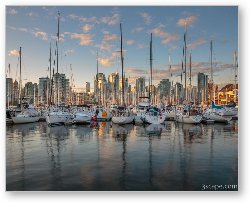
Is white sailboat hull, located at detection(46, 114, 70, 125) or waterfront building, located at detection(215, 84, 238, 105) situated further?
white sailboat hull, located at detection(46, 114, 70, 125)

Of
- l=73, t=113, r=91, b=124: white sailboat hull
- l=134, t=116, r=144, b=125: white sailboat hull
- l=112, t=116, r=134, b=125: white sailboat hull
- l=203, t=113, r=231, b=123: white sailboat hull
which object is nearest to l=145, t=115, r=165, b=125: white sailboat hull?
l=134, t=116, r=144, b=125: white sailboat hull

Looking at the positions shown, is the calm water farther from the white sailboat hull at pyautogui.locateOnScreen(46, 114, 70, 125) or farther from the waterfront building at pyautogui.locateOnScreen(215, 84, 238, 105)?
the white sailboat hull at pyautogui.locateOnScreen(46, 114, 70, 125)

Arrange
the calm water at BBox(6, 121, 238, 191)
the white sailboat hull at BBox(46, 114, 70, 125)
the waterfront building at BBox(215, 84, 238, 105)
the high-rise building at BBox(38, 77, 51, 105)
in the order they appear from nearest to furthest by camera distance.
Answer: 1. the calm water at BBox(6, 121, 238, 191)
2. the waterfront building at BBox(215, 84, 238, 105)
3. the high-rise building at BBox(38, 77, 51, 105)
4. the white sailboat hull at BBox(46, 114, 70, 125)

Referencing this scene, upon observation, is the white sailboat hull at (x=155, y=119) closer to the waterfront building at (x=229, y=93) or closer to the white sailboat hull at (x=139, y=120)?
the white sailboat hull at (x=139, y=120)

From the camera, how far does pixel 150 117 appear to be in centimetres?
2619

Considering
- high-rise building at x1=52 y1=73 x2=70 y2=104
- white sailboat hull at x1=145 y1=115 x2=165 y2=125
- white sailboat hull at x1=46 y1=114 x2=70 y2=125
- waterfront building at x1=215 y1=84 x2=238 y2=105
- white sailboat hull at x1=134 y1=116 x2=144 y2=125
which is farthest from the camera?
high-rise building at x1=52 y1=73 x2=70 y2=104

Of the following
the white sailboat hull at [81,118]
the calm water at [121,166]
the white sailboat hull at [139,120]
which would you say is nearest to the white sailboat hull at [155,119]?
the white sailboat hull at [139,120]

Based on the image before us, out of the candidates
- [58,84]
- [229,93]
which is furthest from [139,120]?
[58,84]

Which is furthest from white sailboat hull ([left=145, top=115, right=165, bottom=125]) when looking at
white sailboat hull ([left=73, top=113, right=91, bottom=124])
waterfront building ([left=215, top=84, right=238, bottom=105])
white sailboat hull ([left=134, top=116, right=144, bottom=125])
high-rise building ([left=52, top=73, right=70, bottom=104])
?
→ high-rise building ([left=52, top=73, right=70, bottom=104])

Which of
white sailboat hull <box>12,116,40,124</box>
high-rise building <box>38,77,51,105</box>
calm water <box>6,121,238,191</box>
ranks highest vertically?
high-rise building <box>38,77,51,105</box>

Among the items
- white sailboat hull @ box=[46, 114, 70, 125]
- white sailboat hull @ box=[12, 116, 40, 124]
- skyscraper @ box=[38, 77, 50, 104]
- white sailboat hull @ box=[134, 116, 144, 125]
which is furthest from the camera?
white sailboat hull @ box=[12, 116, 40, 124]

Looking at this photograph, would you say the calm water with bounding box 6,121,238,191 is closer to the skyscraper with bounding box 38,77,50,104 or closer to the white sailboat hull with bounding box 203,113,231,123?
the skyscraper with bounding box 38,77,50,104

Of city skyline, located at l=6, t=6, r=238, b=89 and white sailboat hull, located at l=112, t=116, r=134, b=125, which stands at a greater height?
city skyline, located at l=6, t=6, r=238, b=89

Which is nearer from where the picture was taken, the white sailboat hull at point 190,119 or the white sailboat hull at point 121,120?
the white sailboat hull at point 190,119
